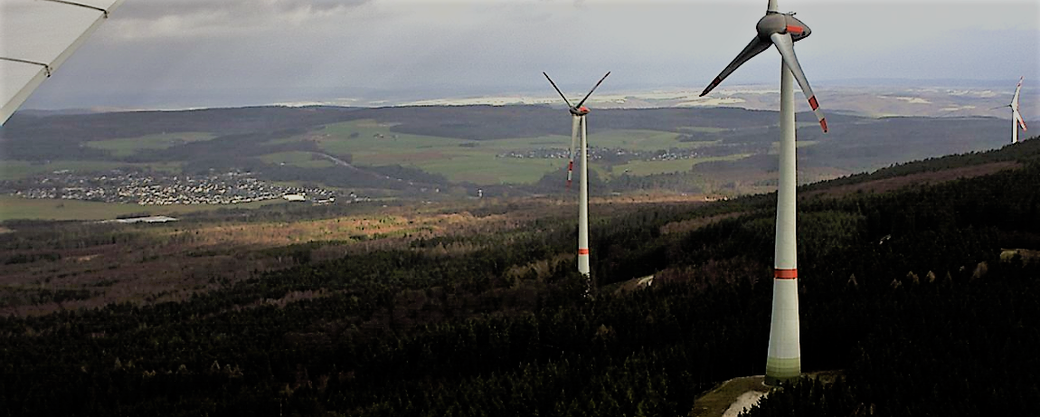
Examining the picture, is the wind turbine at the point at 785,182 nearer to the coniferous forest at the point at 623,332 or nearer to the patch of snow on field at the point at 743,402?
the coniferous forest at the point at 623,332

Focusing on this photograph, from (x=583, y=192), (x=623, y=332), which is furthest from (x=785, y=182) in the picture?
(x=583, y=192)

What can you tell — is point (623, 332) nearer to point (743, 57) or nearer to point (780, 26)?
point (743, 57)

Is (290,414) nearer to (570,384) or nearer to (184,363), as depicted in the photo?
(570,384)

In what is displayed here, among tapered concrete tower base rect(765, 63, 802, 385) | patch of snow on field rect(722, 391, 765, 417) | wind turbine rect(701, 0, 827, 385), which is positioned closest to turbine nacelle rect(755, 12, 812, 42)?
wind turbine rect(701, 0, 827, 385)

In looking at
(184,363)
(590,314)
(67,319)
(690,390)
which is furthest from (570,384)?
(67,319)

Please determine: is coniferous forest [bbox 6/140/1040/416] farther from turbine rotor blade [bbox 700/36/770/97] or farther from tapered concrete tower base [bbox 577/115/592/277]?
Result: turbine rotor blade [bbox 700/36/770/97]

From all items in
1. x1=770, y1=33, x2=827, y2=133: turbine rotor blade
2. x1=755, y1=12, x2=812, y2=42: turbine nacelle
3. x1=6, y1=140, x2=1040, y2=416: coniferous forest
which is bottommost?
x1=6, y1=140, x2=1040, y2=416: coniferous forest
